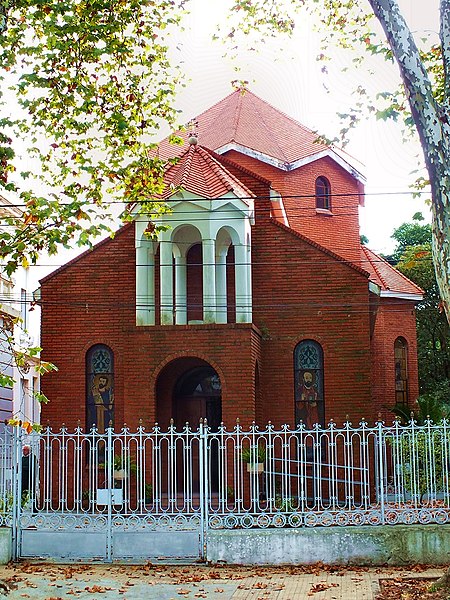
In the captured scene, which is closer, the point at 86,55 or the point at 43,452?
the point at 86,55

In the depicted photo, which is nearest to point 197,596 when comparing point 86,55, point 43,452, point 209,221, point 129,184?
point 43,452

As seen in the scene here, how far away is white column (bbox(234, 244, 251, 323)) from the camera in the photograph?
21500 mm

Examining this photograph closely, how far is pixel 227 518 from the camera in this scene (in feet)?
51.0

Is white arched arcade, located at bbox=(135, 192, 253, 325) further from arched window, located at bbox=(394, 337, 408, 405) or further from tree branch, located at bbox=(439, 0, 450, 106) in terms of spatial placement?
tree branch, located at bbox=(439, 0, 450, 106)

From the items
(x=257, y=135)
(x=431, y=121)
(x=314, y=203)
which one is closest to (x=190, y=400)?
(x=314, y=203)

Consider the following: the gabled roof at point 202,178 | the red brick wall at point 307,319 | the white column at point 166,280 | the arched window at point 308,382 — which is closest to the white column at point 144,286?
the white column at point 166,280

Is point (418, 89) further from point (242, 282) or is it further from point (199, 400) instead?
point (199, 400)

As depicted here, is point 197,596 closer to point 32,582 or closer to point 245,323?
point 32,582

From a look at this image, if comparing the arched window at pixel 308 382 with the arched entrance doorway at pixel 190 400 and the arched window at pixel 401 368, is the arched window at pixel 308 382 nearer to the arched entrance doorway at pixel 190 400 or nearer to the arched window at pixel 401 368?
the arched entrance doorway at pixel 190 400

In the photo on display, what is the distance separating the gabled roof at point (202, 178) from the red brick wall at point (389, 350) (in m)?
8.29

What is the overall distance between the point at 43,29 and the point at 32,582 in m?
8.45

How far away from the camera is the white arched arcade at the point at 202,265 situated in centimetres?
2150

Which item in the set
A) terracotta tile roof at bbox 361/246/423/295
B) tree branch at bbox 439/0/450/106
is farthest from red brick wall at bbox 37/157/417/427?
tree branch at bbox 439/0/450/106

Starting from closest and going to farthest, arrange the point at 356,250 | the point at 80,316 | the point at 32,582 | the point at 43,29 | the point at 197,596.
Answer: the point at 197,596, the point at 32,582, the point at 43,29, the point at 80,316, the point at 356,250
